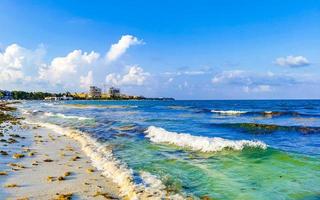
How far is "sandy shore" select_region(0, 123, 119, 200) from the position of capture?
39.4ft

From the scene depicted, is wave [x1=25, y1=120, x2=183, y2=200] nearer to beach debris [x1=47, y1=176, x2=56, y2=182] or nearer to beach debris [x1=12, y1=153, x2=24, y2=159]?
beach debris [x1=47, y1=176, x2=56, y2=182]

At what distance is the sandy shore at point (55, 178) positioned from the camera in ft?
39.4

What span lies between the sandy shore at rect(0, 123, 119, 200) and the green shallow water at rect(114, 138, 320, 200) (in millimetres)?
2299

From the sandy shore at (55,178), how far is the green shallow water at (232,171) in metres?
2.30

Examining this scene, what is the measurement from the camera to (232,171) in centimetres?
1554

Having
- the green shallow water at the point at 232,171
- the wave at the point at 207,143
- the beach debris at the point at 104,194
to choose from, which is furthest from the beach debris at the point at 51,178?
the wave at the point at 207,143

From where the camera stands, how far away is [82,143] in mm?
25453

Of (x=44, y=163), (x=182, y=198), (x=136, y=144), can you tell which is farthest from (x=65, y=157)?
(x=182, y=198)

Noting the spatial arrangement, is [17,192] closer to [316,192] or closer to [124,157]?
[124,157]

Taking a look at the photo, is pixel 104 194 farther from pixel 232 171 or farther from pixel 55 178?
pixel 232 171

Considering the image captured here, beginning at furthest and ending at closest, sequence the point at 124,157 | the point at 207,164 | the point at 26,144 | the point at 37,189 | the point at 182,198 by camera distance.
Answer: the point at 26,144 < the point at 124,157 < the point at 207,164 < the point at 37,189 < the point at 182,198

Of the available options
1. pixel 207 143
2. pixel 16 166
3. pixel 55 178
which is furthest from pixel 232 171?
pixel 16 166

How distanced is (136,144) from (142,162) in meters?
6.73

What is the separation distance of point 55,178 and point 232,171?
7.80 m
